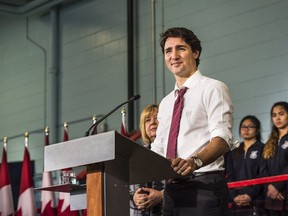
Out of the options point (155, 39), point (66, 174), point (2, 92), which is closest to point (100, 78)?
point (155, 39)

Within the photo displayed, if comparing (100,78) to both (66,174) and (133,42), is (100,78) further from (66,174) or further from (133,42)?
(66,174)

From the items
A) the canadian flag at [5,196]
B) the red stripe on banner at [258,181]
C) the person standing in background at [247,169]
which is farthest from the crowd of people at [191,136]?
the canadian flag at [5,196]

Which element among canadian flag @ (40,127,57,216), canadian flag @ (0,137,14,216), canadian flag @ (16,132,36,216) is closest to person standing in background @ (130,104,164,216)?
canadian flag @ (40,127,57,216)

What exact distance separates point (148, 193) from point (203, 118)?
470mm

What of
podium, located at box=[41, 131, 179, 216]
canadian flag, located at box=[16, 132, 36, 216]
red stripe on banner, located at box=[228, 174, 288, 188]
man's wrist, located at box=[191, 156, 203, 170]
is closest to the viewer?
podium, located at box=[41, 131, 179, 216]

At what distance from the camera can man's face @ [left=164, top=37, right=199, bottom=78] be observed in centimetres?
281

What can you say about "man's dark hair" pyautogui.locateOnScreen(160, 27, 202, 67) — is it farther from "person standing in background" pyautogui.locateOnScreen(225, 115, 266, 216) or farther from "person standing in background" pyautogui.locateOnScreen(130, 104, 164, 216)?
"person standing in background" pyautogui.locateOnScreen(225, 115, 266, 216)

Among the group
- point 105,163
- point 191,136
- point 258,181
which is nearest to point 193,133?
point 191,136

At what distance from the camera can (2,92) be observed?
400 inches

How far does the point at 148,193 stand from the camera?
2.97 m

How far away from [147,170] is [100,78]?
6.42 metres

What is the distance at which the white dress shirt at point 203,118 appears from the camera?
2631mm

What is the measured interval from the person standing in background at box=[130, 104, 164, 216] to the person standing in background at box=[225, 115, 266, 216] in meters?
1.09

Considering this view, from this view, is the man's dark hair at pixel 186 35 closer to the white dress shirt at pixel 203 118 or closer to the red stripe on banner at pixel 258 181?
the white dress shirt at pixel 203 118
